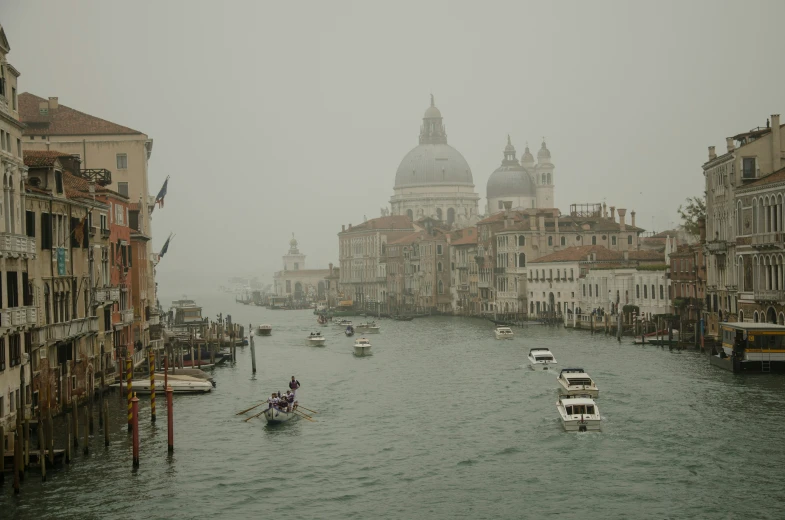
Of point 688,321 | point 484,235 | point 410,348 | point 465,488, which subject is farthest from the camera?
point 484,235

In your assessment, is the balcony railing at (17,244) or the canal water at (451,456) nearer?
the canal water at (451,456)

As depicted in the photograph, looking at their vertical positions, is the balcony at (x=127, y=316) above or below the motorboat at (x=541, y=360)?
above

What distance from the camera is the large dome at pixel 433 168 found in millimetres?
156750

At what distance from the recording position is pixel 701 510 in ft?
75.2

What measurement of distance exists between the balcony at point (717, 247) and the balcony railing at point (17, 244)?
31.9 meters

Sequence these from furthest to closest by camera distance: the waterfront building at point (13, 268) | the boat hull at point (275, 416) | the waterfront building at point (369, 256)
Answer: the waterfront building at point (369, 256) → the boat hull at point (275, 416) → the waterfront building at point (13, 268)

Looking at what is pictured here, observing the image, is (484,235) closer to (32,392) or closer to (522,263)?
(522,263)

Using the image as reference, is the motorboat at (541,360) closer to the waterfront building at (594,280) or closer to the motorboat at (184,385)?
the motorboat at (184,385)

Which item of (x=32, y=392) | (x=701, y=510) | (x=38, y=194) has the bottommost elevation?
(x=701, y=510)

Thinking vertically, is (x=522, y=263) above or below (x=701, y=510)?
above

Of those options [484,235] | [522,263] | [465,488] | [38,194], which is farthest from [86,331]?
[484,235]

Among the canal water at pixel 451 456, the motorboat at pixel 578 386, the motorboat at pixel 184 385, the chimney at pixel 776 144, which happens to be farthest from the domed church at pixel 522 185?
the motorboat at pixel 578 386

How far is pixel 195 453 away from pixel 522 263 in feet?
208

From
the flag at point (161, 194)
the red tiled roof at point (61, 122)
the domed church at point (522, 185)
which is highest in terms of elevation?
the domed church at point (522, 185)
